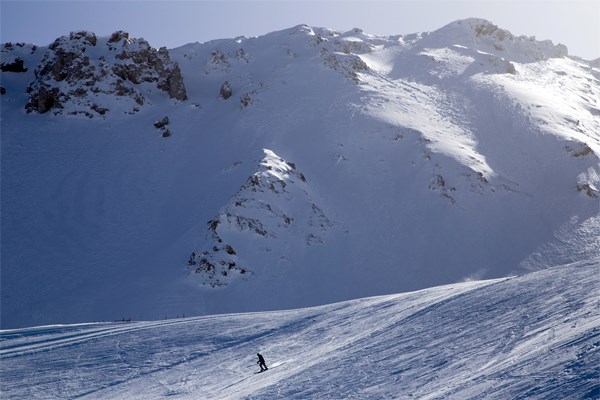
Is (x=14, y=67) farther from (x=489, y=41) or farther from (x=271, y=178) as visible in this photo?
(x=489, y=41)

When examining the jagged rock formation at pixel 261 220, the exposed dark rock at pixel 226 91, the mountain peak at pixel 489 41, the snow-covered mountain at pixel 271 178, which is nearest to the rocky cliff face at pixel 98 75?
the snow-covered mountain at pixel 271 178

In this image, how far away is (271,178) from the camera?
4856 cm

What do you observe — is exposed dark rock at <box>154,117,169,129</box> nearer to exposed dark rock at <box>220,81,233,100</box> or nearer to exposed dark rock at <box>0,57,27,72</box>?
exposed dark rock at <box>220,81,233,100</box>

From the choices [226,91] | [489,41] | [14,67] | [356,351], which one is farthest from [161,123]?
[489,41]

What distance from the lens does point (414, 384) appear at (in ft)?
41.7

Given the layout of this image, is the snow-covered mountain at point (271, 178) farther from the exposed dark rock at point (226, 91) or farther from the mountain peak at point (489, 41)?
the mountain peak at point (489, 41)

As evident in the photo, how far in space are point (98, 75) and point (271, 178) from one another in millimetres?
34037

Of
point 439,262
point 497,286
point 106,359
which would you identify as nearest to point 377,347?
point 497,286

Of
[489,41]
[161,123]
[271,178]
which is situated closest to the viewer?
[271,178]

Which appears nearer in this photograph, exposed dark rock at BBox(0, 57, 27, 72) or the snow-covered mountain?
the snow-covered mountain

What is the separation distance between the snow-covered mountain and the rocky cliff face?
0.21 m

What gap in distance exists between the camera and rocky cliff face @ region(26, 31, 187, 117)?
2594 inches

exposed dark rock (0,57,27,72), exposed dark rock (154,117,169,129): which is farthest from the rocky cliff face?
exposed dark rock (154,117,169,129)

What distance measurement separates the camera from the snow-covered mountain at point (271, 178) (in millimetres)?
41781
